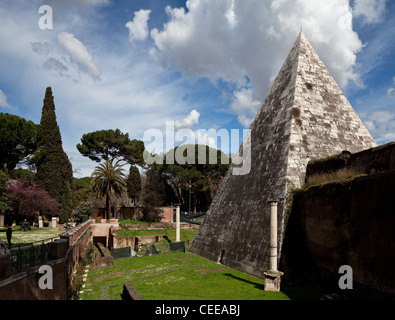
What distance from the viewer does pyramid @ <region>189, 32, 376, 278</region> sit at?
1134 cm

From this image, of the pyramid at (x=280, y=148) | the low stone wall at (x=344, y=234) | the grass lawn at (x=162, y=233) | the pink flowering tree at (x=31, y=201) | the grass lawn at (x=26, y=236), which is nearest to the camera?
the low stone wall at (x=344, y=234)

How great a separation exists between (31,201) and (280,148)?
22.8 meters

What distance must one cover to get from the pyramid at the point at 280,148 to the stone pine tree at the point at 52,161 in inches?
749

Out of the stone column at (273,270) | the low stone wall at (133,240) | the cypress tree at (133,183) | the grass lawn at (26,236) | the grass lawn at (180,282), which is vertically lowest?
the low stone wall at (133,240)

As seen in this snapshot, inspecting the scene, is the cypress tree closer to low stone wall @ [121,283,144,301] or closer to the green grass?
the green grass

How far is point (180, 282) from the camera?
10797 mm

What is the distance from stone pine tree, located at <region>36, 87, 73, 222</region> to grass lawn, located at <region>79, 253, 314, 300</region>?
675 inches

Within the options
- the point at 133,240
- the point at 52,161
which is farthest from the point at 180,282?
the point at 52,161

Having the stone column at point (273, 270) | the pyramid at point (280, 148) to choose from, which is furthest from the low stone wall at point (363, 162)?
the stone column at point (273, 270)

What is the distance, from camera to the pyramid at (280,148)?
37.2 feet

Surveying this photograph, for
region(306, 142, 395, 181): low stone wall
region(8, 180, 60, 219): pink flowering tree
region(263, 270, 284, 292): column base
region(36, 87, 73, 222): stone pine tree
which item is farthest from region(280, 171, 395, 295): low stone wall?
region(36, 87, 73, 222): stone pine tree

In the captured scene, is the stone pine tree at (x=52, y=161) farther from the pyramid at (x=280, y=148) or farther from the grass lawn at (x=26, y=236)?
the pyramid at (x=280, y=148)
